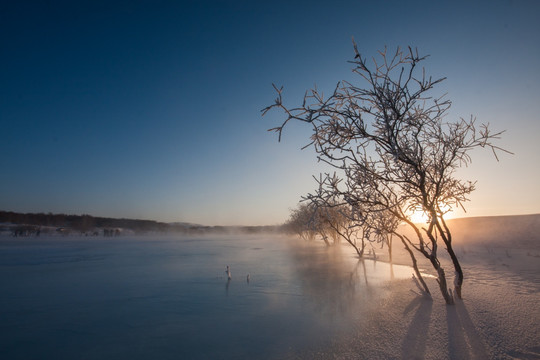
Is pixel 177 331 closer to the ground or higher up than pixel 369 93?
closer to the ground

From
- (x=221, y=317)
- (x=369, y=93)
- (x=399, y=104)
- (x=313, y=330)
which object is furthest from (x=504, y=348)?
(x=221, y=317)

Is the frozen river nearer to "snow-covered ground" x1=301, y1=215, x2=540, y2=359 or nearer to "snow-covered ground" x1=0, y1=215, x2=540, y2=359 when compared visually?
"snow-covered ground" x1=0, y1=215, x2=540, y2=359

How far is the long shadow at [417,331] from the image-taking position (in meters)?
4.80

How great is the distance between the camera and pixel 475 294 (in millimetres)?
8430

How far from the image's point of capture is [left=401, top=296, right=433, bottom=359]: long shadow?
480 cm

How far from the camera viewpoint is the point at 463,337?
17.4ft

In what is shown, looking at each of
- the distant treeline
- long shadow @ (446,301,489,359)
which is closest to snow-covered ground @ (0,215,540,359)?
long shadow @ (446,301,489,359)

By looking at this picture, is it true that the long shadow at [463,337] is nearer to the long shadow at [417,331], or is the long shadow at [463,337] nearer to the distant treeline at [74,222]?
the long shadow at [417,331]

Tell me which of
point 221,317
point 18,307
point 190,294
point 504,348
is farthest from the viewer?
point 190,294

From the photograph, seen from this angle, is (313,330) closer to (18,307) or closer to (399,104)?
(399,104)

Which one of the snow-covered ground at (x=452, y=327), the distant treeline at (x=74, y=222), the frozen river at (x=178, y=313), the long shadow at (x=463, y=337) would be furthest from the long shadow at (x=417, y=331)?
the distant treeline at (x=74, y=222)

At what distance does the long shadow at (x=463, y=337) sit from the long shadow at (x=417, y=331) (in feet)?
1.45

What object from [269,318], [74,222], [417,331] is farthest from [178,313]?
[74,222]

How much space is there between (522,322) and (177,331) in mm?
8009
